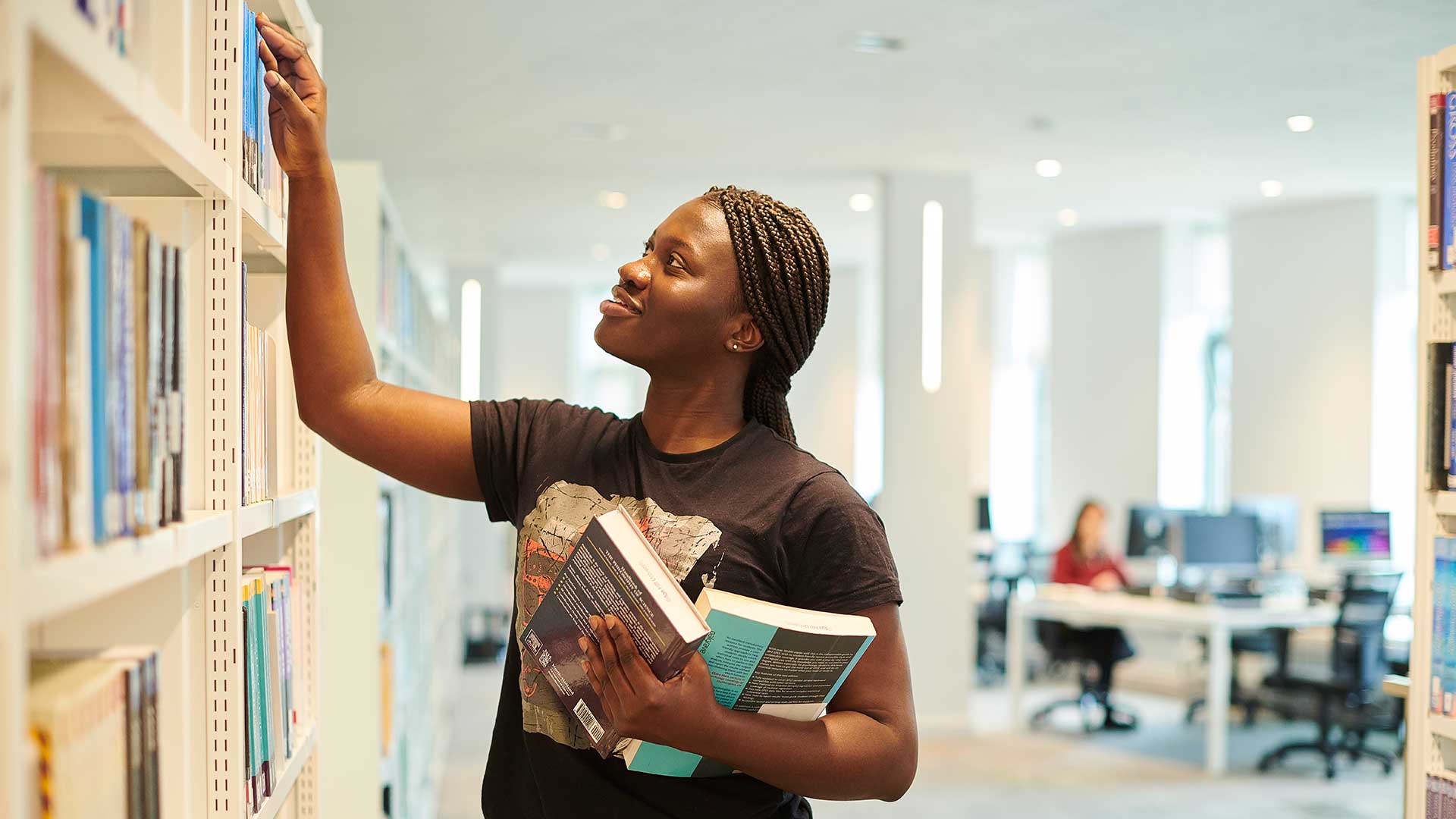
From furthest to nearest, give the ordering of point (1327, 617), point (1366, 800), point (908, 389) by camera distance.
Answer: point (908, 389) < point (1327, 617) < point (1366, 800)

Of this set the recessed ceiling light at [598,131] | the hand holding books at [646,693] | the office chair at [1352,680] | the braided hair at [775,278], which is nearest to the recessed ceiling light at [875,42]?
the recessed ceiling light at [598,131]

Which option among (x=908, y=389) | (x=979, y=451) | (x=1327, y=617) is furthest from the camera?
(x=979, y=451)

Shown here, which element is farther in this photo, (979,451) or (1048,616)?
(979,451)

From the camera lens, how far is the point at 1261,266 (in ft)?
26.2

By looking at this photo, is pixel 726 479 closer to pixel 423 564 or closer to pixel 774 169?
pixel 423 564

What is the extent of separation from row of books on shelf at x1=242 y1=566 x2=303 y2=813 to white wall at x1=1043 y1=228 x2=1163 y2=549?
25.1ft

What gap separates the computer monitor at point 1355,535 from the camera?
6.79m

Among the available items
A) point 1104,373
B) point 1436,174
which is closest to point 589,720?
point 1436,174

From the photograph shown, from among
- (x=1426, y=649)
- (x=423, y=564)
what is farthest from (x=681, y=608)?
(x=423, y=564)

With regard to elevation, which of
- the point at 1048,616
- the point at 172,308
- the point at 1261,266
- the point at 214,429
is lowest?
the point at 1048,616

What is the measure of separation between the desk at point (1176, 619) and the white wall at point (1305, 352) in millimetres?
1354

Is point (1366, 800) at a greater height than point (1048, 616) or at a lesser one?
lesser

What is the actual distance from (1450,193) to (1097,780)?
3.97m

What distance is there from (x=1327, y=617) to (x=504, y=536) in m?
6.58
